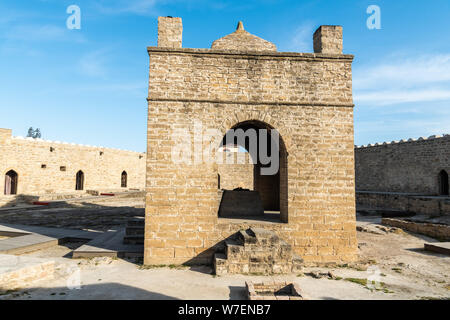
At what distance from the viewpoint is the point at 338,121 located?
721 cm

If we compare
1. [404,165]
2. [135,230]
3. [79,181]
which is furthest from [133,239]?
[404,165]

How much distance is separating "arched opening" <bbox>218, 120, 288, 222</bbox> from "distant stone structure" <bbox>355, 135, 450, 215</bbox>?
1018 cm

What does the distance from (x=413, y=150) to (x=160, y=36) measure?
70.6ft

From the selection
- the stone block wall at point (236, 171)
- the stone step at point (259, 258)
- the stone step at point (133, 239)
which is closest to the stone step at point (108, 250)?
the stone step at point (133, 239)

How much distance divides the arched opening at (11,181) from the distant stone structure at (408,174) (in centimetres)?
2727

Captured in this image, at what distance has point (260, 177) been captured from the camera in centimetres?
1133

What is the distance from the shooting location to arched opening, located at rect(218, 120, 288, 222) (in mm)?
7523

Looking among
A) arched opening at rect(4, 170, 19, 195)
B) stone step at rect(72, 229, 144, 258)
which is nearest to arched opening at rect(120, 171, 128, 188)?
arched opening at rect(4, 170, 19, 195)

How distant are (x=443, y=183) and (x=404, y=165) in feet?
9.52

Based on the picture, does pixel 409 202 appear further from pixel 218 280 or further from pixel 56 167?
pixel 56 167

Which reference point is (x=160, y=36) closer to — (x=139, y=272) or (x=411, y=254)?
(x=139, y=272)

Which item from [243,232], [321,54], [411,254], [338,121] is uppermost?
[321,54]

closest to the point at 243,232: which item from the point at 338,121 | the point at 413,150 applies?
the point at 338,121

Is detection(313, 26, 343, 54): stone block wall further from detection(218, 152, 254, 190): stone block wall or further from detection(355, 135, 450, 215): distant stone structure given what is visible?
detection(218, 152, 254, 190): stone block wall
